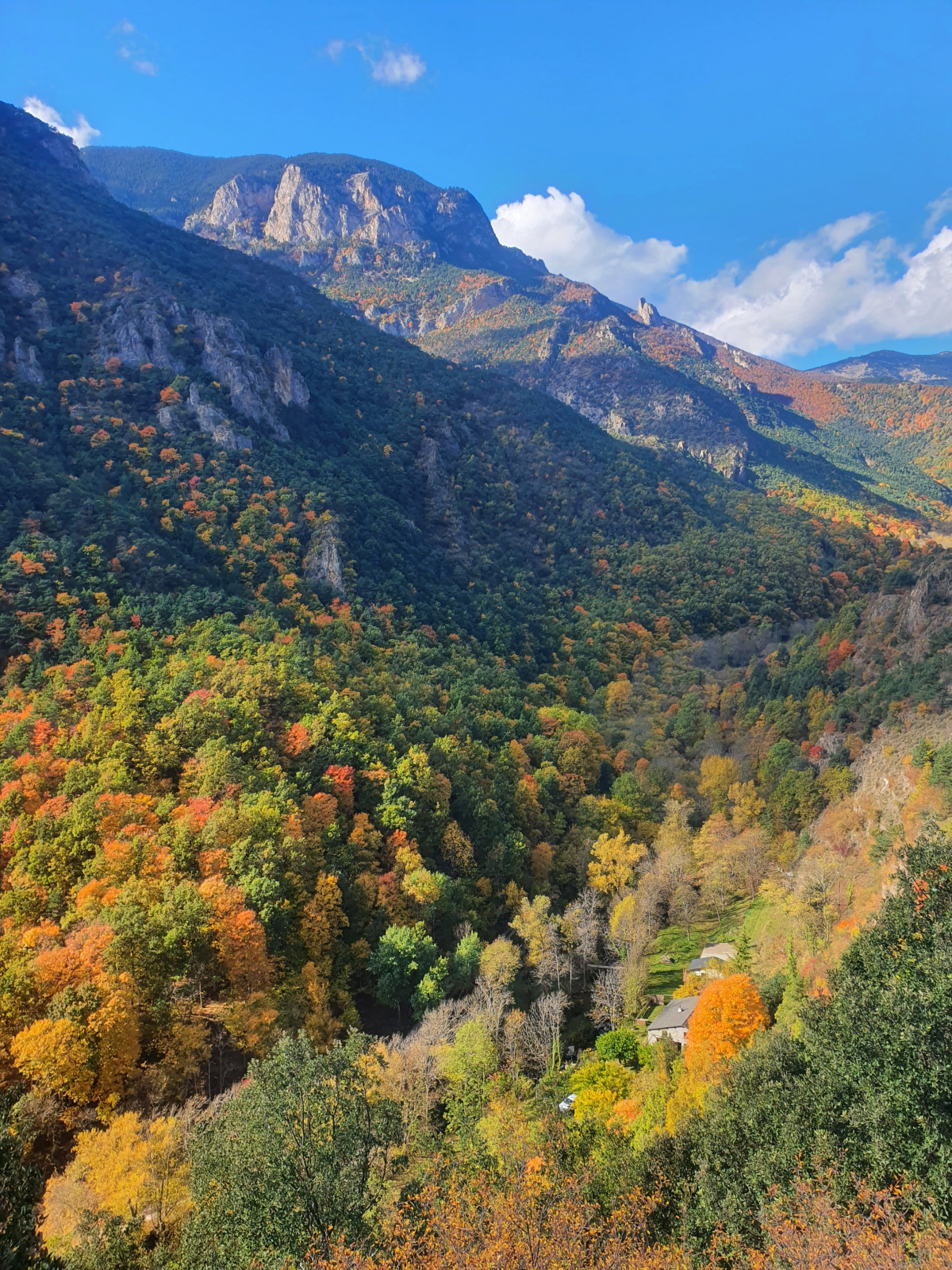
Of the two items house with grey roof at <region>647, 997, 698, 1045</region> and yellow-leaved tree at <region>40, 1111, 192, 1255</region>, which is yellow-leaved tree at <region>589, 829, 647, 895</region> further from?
yellow-leaved tree at <region>40, 1111, 192, 1255</region>

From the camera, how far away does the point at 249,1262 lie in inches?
634

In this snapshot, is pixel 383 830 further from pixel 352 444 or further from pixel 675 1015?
pixel 352 444

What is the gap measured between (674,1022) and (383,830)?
86.1 ft

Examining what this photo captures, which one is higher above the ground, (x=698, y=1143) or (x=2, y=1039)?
(x=698, y=1143)

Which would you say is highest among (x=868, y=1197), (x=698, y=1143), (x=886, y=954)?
(x=886, y=954)

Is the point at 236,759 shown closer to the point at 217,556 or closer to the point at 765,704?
the point at 217,556

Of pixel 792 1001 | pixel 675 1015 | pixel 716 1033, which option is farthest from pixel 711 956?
pixel 716 1033

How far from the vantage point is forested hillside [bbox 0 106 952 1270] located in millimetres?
20125

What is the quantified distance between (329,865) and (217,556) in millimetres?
49558

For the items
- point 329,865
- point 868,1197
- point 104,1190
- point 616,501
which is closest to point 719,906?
point 329,865

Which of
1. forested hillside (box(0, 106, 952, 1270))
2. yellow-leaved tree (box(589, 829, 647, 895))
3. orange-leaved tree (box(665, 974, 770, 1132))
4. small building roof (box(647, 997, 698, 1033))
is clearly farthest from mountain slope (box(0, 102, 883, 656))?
orange-leaved tree (box(665, 974, 770, 1132))

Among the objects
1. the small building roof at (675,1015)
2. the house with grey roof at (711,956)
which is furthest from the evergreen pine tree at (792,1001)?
the house with grey roof at (711,956)

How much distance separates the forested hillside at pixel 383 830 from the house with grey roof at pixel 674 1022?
1502mm

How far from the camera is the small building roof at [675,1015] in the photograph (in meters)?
38.6
